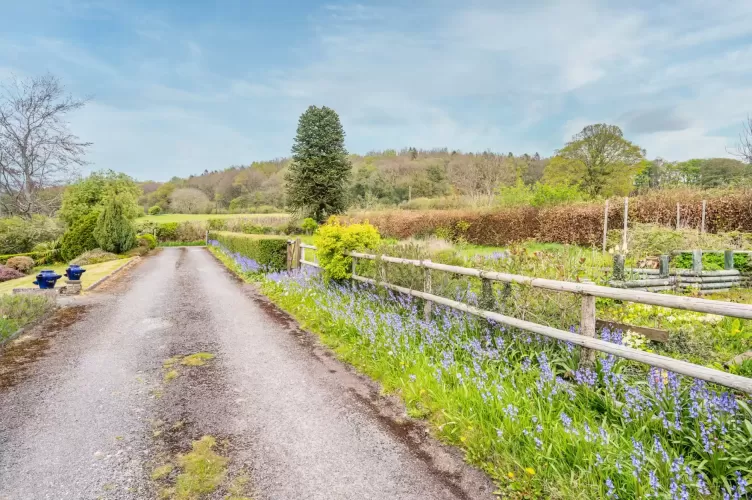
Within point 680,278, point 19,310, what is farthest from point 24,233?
point 680,278

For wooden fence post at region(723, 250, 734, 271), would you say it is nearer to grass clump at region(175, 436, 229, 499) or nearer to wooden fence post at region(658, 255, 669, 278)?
wooden fence post at region(658, 255, 669, 278)

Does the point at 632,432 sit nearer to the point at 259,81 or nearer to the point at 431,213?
the point at 259,81

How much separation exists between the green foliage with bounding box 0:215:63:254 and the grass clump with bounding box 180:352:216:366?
89.0 ft

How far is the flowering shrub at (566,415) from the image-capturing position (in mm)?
2270

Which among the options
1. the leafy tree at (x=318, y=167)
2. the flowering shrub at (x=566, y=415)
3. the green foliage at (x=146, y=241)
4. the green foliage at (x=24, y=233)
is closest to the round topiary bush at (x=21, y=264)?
the green foliage at (x=24, y=233)

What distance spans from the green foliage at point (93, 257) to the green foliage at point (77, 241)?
2.78ft

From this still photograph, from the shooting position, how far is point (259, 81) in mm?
17344

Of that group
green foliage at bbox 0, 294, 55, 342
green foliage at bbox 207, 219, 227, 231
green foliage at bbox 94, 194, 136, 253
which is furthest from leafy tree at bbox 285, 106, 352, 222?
green foliage at bbox 0, 294, 55, 342

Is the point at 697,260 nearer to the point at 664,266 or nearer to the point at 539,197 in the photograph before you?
the point at 664,266

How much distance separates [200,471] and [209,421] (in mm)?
847

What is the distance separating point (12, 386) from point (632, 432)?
664cm

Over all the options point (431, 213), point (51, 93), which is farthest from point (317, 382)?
point (51, 93)

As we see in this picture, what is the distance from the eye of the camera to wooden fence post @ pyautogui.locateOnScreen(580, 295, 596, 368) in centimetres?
331

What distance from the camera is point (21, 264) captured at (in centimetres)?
1991
